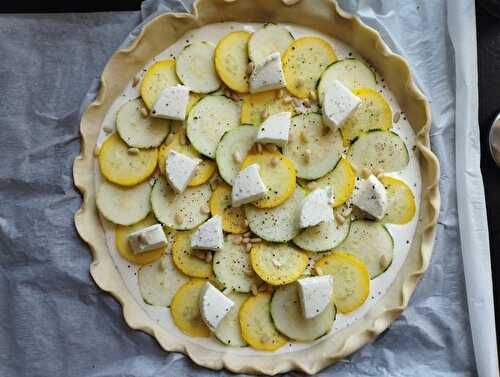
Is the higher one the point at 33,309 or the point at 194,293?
the point at 194,293

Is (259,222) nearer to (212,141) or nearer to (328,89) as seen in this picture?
(212,141)

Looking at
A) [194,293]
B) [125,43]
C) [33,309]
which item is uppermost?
[125,43]

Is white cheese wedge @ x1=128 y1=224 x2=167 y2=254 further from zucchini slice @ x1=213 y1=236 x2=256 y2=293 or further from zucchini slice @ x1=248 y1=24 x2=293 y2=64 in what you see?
zucchini slice @ x1=248 y1=24 x2=293 y2=64

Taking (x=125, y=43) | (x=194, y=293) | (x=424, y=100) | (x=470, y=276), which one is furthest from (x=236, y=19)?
(x=470, y=276)

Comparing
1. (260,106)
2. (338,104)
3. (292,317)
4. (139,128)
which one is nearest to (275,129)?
(260,106)

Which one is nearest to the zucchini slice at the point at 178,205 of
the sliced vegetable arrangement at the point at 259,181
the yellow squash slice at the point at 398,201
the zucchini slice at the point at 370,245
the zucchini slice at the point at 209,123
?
the sliced vegetable arrangement at the point at 259,181
